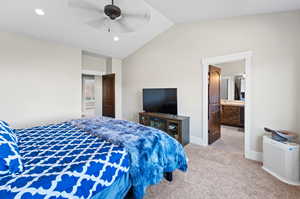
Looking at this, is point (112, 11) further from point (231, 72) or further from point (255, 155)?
point (231, 72)

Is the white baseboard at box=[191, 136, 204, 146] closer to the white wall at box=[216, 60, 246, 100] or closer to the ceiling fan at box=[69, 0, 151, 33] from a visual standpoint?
the ceiling fan at box=[69, 0, 151, 33]

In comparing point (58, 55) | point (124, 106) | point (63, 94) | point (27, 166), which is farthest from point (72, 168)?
point (124, 106)

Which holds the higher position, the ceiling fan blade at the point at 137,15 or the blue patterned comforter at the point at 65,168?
the ceiling fan blade at the point at 137,15

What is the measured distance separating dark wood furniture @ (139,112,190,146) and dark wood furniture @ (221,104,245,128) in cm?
234

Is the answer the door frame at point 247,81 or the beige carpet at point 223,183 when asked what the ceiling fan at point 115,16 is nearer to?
the door frame at point 247,81

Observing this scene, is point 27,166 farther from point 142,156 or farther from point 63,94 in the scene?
point 63,94

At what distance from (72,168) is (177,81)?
3233 mm

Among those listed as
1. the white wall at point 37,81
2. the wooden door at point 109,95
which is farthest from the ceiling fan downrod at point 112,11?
the wooden door at point 109,95

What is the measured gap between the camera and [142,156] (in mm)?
1511

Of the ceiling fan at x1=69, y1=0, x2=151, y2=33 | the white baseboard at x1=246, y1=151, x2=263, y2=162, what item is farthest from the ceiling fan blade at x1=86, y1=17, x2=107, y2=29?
the white baseboard at x1=246, y1=151, x2=263, y2=162

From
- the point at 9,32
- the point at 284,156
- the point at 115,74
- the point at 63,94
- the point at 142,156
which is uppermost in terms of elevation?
the point at 9,32

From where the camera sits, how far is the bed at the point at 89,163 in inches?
36.7

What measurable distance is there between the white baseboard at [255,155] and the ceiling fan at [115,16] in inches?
119

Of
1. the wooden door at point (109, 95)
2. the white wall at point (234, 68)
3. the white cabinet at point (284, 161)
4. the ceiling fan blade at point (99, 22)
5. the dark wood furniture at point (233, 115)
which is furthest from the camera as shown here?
the wooden door at point (109, 95)
